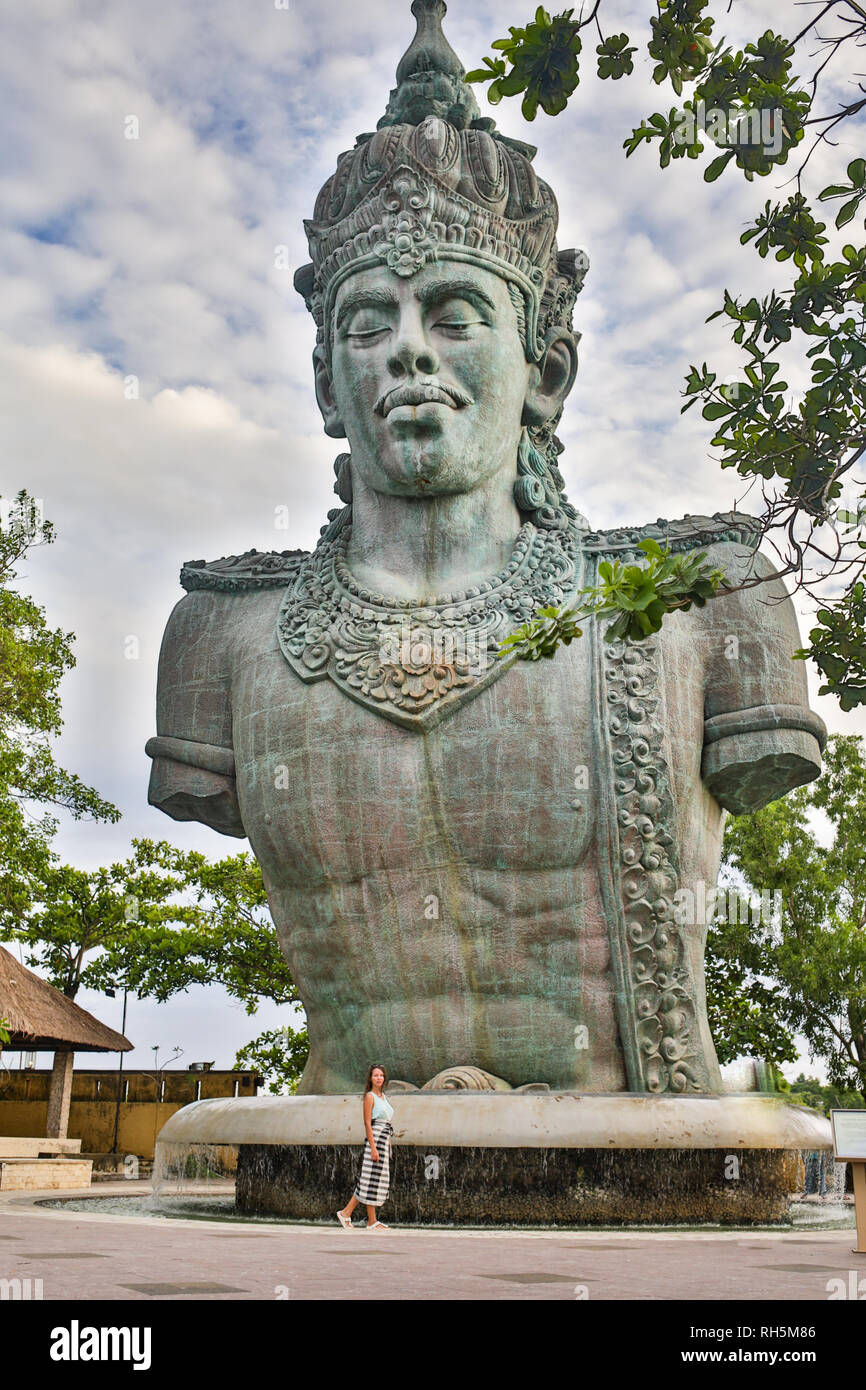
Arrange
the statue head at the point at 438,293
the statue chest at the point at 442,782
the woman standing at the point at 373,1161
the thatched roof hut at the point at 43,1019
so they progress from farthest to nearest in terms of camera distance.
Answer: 1. the thatched roof hut at the point at 43,1019
2. the statue head at the point at 438,293
3. the statue chest at the point at 442,782
4. the woman standing at the point at 373,1161

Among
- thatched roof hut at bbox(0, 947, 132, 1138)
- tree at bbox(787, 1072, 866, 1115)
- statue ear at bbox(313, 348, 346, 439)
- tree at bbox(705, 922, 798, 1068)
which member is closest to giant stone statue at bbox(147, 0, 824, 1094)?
statue ear at bbox(313, 348, 346, 439)

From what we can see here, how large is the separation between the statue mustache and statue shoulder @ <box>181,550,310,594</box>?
1.77 metres

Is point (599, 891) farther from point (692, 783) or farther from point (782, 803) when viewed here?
point (782, 803)

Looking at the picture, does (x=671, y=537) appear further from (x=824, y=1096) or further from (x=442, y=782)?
(x=824, y=1096)

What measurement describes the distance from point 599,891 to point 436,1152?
2367mm

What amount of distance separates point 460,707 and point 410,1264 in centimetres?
524

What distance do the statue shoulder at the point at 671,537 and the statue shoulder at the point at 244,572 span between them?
2.60m

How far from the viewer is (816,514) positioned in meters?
5.03

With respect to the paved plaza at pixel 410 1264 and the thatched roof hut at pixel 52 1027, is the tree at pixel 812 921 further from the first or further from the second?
the paved plaza at pixel 410 1264

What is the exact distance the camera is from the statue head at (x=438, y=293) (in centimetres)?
1099

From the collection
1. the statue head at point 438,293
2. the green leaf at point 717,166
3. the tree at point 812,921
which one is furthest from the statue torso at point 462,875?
the tree at point 812,921

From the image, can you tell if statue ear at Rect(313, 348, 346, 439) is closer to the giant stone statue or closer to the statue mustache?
the giant stone statue

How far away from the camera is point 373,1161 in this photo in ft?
27.4

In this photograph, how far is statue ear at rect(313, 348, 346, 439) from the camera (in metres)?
12.2
